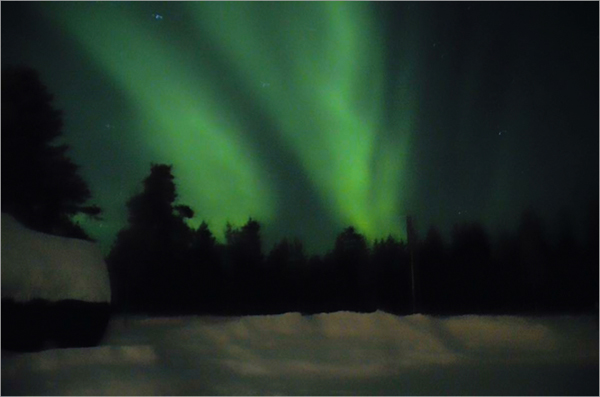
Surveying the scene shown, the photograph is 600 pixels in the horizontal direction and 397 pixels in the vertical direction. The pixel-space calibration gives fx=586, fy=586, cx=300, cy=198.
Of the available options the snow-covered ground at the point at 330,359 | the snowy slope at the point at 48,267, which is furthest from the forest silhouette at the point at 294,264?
the snowy slope at the point at 48,267

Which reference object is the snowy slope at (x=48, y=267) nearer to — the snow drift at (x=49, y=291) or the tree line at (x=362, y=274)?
the snow drift at (x=49, y=291)

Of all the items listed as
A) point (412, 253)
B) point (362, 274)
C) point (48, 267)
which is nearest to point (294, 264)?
point (362, 274)

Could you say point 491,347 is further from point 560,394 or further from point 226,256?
point 226,256

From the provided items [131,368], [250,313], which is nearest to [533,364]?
[131,368]

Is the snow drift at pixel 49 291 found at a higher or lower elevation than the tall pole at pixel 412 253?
lower

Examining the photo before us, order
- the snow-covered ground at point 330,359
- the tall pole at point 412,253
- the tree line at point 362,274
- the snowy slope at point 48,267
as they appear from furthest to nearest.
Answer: the tree line at point 362,274
the tall pole at point 412,253
the snowy slope at point 48,267
the snow-covered ground at point 330,359

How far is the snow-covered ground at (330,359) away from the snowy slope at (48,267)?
3.32 feet

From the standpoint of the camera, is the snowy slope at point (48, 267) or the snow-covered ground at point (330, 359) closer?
the snow-covered ground at point (330, 359)

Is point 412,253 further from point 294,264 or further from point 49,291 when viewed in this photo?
point 49,291

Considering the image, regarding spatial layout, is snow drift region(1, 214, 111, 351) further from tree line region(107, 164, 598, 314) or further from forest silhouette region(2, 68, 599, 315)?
tree line region(107, 164, 598, 314)

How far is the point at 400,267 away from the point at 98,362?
37.4ft

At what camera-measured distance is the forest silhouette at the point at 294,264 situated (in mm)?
16938

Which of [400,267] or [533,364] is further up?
[400,267]

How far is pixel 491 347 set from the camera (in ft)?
37.8
